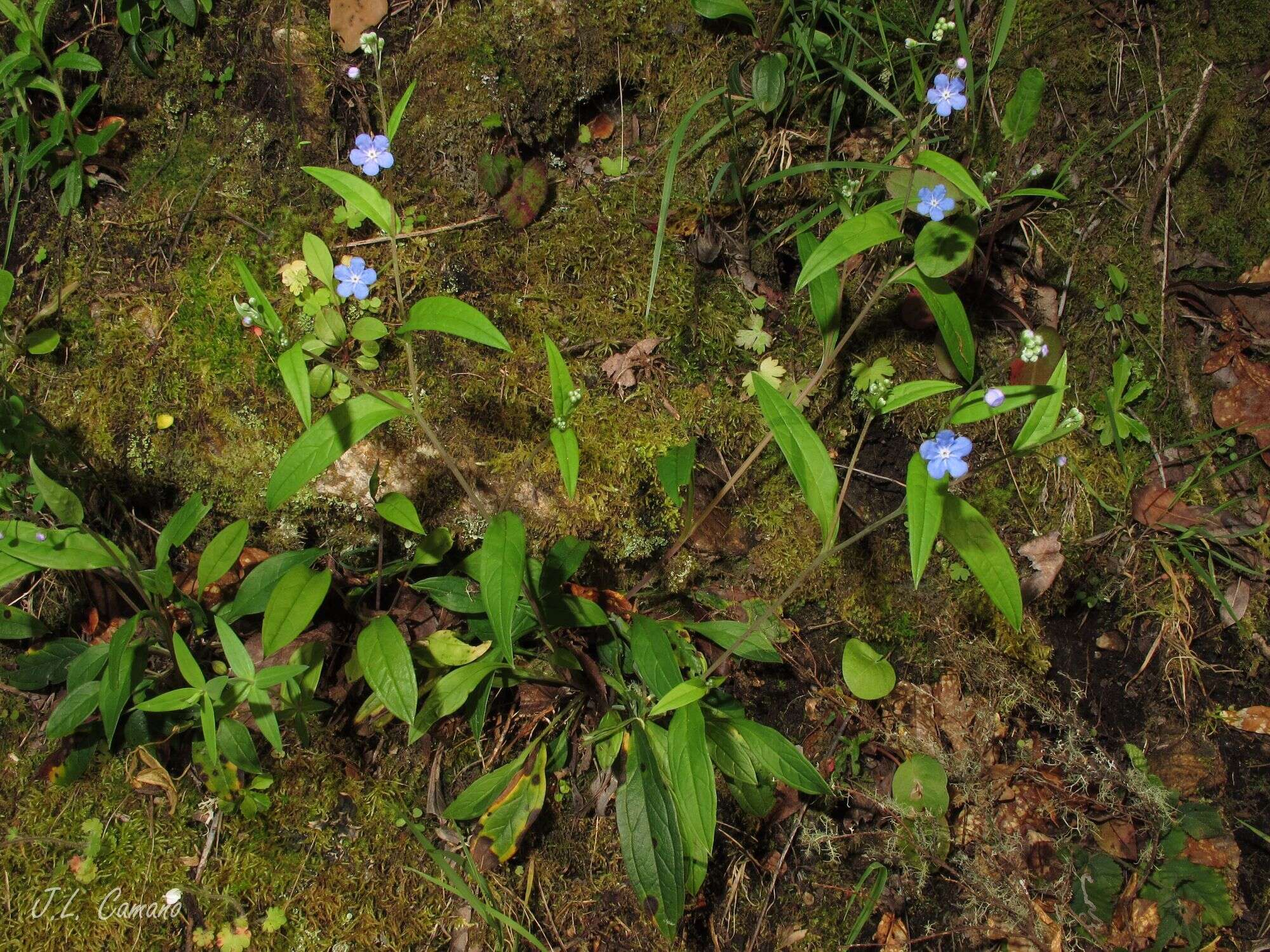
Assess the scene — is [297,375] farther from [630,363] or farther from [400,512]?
[630,363]

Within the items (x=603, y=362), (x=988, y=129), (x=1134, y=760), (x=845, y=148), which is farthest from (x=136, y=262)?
(x=1134, y=760)

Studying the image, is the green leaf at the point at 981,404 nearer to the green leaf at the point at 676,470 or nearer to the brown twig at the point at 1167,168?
the green leaf at the point at 676,470

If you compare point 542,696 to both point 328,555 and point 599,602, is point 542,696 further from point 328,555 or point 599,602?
point 328,555

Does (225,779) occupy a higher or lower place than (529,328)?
lower

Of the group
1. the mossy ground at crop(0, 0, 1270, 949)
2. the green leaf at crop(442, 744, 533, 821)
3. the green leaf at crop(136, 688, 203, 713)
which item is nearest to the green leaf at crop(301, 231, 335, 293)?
the mossy ground at crop(0, 0, 1270, 949)

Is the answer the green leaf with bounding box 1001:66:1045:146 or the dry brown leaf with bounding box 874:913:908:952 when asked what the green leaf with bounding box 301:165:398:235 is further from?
the dry brown leaf with bounding box 874:913:908:952

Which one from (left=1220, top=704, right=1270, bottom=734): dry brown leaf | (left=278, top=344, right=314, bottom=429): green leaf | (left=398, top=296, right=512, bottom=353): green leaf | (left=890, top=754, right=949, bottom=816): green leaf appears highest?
(left=398, top=296, right=512, bottom=353): green leaf

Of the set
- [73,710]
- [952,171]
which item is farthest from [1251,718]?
[73,710]

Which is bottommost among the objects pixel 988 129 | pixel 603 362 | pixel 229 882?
pixel 229 882
